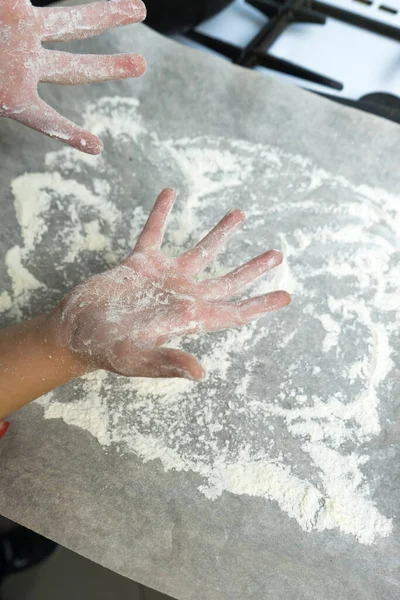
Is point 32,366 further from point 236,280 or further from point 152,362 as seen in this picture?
point 236,280

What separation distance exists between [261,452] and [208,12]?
109cm

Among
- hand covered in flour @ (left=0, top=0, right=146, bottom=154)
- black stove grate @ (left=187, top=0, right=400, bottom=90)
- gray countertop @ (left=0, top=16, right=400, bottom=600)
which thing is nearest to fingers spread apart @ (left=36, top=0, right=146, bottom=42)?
hand covered in flour @ (left=0, top=0, right=146, bottom=154)

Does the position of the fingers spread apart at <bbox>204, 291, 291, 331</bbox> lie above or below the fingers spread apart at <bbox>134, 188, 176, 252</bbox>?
below

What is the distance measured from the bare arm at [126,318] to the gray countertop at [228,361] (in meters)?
0.11

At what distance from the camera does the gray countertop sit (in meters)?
0.84

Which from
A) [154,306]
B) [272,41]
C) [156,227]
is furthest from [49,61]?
[272,41]

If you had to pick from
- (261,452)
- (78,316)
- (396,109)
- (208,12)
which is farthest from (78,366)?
(208,12)

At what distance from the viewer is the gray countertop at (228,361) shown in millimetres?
837

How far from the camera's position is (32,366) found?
833mm

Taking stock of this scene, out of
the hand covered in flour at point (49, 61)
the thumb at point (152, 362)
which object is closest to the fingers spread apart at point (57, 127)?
the hand covered in flour at point (49, 61)

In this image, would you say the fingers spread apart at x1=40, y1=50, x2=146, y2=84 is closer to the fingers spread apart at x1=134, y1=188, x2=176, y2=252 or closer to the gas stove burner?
the fingers spread apart at x1=134, y1=188, x2=176, y2=252

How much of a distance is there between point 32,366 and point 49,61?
1.49ft

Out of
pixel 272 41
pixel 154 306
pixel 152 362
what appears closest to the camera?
pixel 152 362

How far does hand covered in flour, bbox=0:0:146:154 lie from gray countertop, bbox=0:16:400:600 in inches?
8.3
